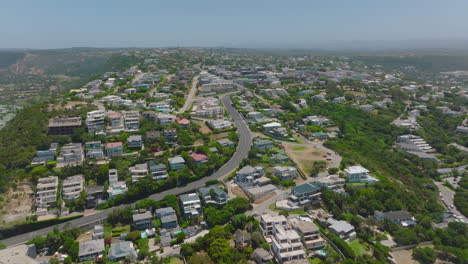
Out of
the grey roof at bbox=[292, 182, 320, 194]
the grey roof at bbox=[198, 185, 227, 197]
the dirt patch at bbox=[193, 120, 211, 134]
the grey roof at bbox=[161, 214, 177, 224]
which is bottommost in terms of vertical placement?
the grey roof at bbox=[161, 214, 177, 224]

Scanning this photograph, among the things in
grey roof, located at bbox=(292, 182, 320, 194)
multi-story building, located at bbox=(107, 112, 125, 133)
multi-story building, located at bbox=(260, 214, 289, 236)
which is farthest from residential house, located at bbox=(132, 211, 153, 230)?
multi-story building, located at bbox=(107, 112, 125, 133)

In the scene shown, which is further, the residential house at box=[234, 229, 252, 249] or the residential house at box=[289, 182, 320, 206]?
the residential house at box=[289, 182, 320, 206]

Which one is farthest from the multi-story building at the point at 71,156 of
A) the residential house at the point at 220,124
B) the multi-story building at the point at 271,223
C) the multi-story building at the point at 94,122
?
the multi-story building at the point at 271,223

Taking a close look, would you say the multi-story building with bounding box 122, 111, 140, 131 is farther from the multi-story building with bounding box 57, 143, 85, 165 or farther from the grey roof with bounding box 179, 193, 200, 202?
the grey roof with bounding box 179, 193, 200, 202

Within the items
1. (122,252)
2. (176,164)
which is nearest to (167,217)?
(122,252)

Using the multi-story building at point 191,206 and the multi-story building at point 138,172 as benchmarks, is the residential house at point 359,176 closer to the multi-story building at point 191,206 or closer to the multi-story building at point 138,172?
the multi-story building at point 191,206

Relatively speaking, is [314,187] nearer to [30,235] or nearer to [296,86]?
[30,235]

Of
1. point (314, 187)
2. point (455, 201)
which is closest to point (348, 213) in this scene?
point (314, 187)

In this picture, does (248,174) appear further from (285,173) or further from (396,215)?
(396,215)
